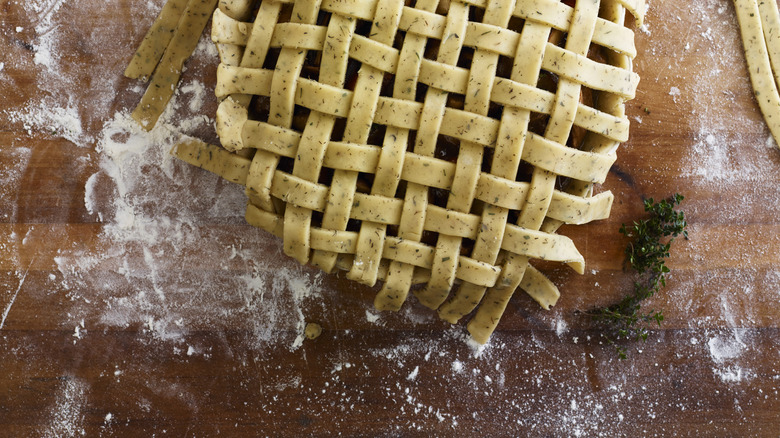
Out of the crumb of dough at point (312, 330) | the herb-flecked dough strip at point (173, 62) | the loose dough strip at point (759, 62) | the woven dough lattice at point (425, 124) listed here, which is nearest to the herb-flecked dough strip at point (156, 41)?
the herb-flecked dough strip at point (173, 62)

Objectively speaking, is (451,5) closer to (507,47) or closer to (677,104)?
(507,47)

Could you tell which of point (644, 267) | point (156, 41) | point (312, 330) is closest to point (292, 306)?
point (312, 330)

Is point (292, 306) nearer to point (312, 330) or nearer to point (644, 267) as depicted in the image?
point (312, 330)

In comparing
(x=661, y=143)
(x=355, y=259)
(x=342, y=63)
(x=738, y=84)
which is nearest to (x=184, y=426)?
(x=355, y=259)

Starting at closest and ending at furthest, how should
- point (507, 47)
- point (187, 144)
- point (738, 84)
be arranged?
1. point (507, 47)
2. point (187, 144)
3. point (738, 84)

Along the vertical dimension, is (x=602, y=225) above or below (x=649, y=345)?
above

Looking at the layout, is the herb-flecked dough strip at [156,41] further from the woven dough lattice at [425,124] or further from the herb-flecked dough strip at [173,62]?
the woven dough lattice at [425,124]
